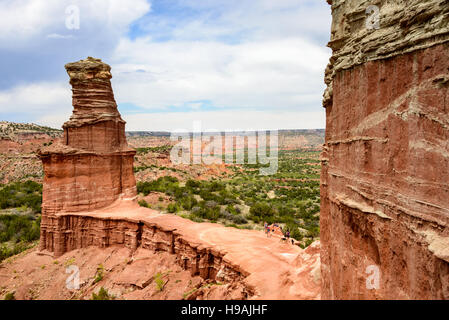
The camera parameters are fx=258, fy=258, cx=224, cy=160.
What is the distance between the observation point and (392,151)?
3941 millimetres

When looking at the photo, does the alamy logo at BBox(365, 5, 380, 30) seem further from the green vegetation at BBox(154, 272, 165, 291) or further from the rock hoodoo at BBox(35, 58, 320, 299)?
the green vegetation at BBox(154, 272, 165, 291)

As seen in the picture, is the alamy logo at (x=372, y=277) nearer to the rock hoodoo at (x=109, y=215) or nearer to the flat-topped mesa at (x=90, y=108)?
the rock hoodoo at (x=109, y=215)

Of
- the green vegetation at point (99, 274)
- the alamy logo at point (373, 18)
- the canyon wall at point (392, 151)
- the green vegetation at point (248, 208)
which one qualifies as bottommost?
the green vegetation at point (99, 274)

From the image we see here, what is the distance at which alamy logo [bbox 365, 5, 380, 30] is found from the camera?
13.8ft

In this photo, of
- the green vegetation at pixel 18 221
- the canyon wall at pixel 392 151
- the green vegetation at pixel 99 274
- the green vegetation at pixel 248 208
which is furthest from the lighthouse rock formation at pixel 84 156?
the canyon wall at pixel 392 151

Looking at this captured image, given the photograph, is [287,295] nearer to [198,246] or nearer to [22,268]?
[198,246]

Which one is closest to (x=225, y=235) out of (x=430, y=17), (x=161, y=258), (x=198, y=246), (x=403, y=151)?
(x=198, y=246)

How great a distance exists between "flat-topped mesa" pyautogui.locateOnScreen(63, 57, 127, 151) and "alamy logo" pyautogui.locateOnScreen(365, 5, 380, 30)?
50.9 ft

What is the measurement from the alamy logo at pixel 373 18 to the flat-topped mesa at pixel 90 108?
1553 cm

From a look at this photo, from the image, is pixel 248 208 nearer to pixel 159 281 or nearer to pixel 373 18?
pixel 159 281

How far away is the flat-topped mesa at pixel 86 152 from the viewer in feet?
50.0

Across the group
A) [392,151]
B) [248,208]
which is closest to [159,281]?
[392,151]

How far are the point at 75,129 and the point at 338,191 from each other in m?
15.7

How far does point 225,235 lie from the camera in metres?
13.3
